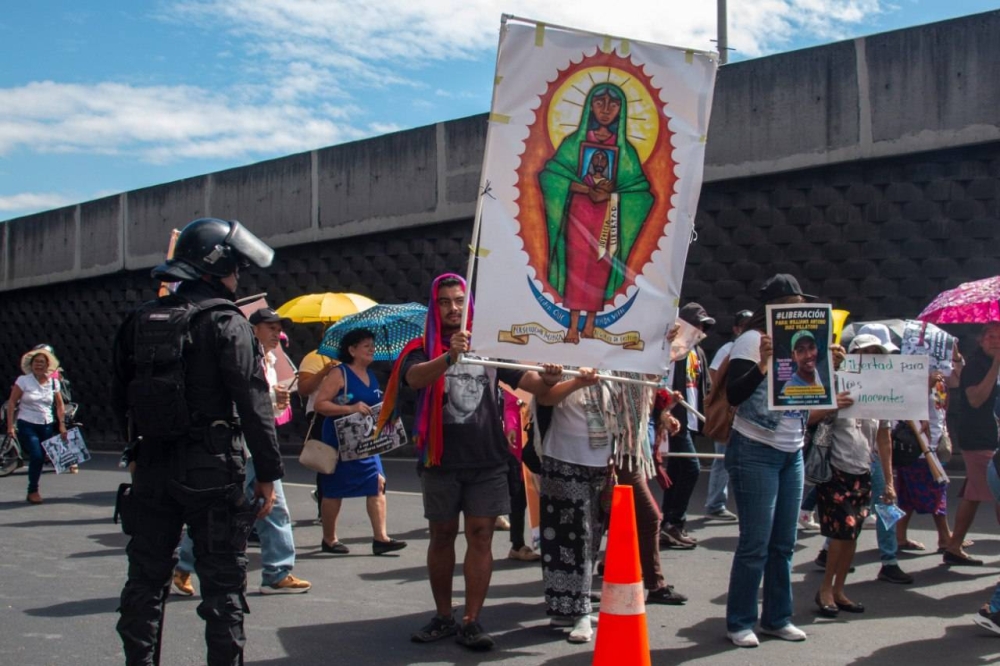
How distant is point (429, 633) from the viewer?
5781mm

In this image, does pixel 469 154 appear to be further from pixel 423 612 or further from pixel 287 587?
pixel 423 612

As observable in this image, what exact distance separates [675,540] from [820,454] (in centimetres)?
217

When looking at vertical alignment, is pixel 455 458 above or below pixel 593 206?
below

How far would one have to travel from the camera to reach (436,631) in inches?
228

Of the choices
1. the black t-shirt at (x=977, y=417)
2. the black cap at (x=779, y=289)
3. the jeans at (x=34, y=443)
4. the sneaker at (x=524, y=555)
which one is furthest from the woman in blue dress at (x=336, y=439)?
the jeans at (x=34, y=443)

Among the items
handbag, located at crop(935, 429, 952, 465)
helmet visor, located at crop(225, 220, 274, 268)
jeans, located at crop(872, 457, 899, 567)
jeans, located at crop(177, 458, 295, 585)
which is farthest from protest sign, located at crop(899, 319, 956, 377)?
helmet visor, located at crop(225, 220, 274, 268)

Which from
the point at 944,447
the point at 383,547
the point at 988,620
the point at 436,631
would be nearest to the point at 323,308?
the point at 383,547

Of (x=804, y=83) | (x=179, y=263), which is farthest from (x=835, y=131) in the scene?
(x=179, y=263)

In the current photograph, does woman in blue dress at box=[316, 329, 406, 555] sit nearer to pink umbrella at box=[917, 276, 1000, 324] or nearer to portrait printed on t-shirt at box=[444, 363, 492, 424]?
portrait printed on t-shirt at box=[444, 363, 492, 424]

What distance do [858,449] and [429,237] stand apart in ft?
35.7

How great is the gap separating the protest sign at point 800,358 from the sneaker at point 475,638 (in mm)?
1830

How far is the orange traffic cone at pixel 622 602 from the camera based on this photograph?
467cm

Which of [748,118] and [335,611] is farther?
[748,118]

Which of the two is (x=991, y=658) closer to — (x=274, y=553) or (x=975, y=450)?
(x=975, y=450)
